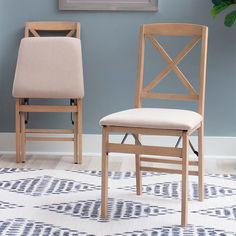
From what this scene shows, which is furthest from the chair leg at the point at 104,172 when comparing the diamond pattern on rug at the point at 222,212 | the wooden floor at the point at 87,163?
the wooden floor at the point at 87,163

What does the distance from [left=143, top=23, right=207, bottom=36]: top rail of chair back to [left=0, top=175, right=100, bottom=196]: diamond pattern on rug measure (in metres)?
0.93

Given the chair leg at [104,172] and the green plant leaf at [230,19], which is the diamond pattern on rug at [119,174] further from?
the green plant leaf at [230,19]

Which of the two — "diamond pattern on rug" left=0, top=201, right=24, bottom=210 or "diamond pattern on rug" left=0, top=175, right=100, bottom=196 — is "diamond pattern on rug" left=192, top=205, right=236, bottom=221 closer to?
"diamond pattern on rug" left=0, top=175, right=100, bottom=196

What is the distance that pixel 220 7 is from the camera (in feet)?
10.5

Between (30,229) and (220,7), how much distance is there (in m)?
1.85

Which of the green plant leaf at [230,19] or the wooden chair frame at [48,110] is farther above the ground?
the green plant leaf at [230,19]

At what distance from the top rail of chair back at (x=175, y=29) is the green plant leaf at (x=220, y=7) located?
67cm

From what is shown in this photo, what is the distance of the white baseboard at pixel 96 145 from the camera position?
11.8 feet

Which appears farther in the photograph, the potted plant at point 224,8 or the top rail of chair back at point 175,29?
the potted plant at point 224,8

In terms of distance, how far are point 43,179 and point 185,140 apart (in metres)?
1.11

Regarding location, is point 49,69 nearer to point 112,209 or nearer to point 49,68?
point 49,68

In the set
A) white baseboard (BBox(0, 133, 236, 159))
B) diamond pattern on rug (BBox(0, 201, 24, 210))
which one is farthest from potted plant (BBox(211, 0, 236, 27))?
diamond pattern on rug (BBox(0, 201, 24, 210))

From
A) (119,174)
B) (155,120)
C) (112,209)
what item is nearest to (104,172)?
(112,209)

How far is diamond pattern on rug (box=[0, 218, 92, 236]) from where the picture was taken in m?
2.18
